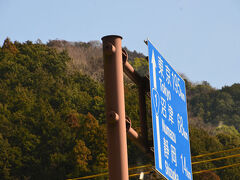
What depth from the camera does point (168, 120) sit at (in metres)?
4.62

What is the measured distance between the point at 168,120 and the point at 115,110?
961 mm

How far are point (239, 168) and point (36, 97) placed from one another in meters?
22.1

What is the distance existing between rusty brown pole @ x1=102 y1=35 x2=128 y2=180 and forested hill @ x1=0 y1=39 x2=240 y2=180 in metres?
32.3

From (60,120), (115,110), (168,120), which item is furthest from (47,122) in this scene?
(115,110)

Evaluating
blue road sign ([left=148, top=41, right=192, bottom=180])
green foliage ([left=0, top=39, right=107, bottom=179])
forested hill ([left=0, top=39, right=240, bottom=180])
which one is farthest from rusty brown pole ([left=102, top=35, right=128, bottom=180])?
green foliage ([left=0, top=39, right=107, bottom=179])

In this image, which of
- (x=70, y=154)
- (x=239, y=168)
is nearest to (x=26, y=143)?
(x=70, y=154)

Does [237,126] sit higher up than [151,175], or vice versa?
[237,126]

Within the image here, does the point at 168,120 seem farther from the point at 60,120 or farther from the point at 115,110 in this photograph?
the point at 60,120

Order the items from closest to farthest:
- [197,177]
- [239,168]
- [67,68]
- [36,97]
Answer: [197,177] → [239,168] → [36,97] → [67,68]

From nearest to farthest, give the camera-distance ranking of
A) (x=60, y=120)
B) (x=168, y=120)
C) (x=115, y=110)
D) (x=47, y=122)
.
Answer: (x=115, y=110) < (x=168, y=120) < (x=47, y=122) < (x=60, y=120)

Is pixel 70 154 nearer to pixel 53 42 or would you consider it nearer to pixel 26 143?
pixel 26 143

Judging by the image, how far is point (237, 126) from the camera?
60250 mm

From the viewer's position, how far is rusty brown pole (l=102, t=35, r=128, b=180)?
3.73 meters

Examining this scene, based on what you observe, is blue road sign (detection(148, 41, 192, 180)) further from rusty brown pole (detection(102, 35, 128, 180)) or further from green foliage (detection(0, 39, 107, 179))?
green foliage (detection(0, 39, 107, 179))
